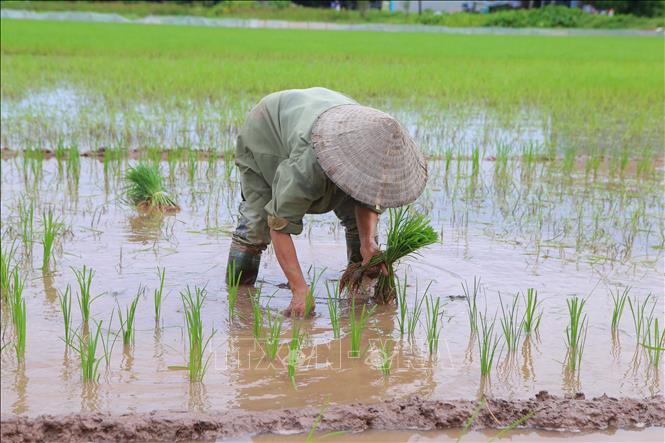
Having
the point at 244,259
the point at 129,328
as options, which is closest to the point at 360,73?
the point at 244,259

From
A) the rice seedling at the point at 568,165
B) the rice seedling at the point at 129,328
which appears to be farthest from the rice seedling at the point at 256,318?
the rice seedling at the point at 568,165

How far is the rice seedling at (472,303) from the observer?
A: 3.25 m

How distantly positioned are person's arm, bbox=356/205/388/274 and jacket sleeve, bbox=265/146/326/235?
0.90 ft

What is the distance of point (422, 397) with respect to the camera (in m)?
2.76

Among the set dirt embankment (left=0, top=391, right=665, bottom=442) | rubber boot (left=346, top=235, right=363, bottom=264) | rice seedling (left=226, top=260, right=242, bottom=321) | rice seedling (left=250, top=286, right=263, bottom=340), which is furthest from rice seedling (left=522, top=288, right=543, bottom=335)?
rice seedling (left=226, top=260, right=242, bottom=321)

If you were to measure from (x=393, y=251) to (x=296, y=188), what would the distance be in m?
0.65

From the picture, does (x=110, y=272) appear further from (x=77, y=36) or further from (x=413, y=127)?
(x=77, y=36)

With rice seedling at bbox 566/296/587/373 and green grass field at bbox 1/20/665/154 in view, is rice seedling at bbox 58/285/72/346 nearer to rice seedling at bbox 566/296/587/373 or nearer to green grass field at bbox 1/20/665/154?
rice seedling at bbox 566/296/587/373

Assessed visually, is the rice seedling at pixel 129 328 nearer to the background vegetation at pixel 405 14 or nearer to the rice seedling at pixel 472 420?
the rice seedling at pixel 472 420

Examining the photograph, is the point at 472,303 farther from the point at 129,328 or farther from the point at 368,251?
the point at 129,328

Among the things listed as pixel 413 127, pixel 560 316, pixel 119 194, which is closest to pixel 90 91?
pixel 413 127

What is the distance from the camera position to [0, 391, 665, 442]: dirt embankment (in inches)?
94.1

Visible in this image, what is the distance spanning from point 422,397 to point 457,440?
309 mm

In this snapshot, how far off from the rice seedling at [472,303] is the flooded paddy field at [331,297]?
2 cm
